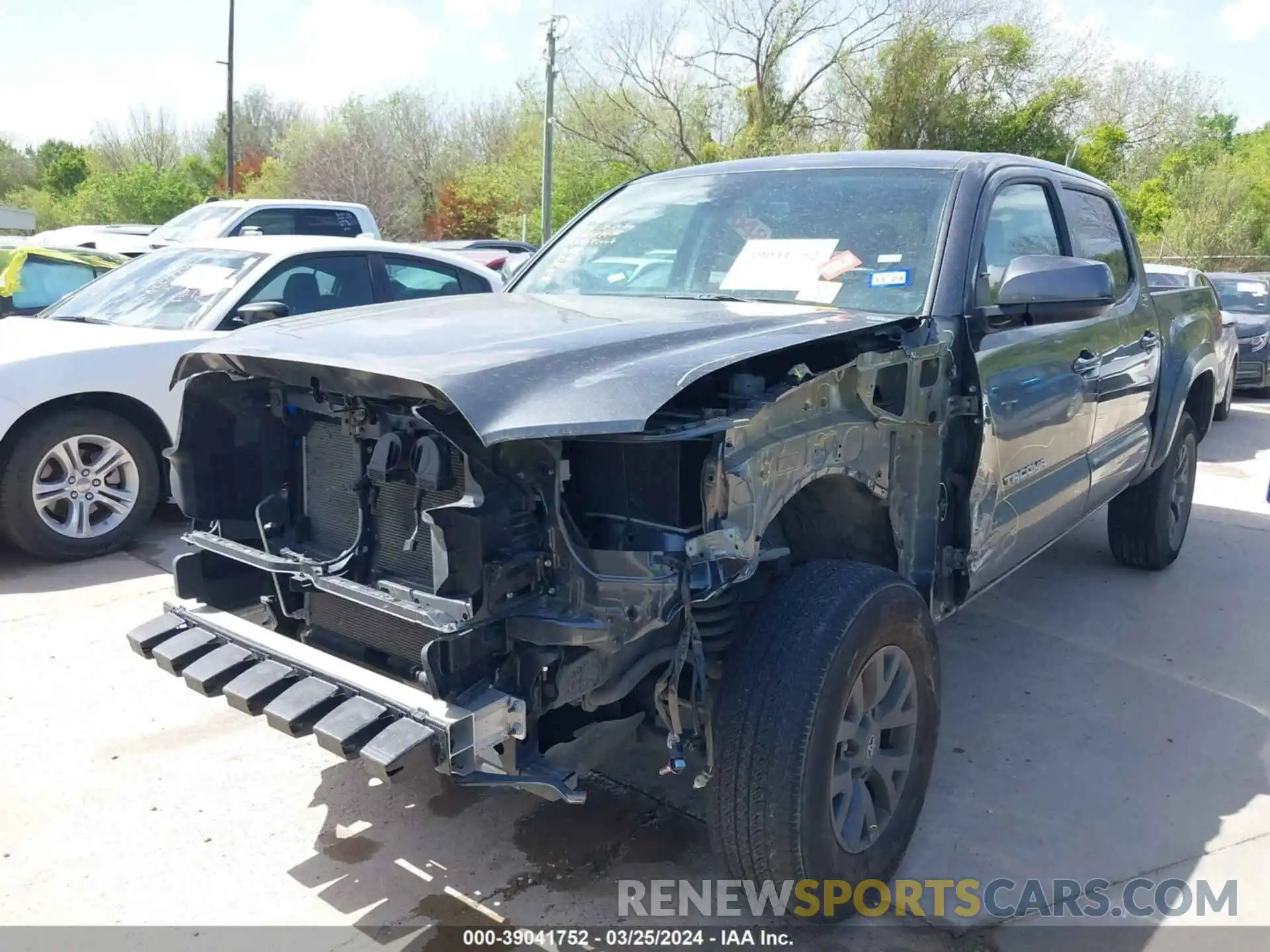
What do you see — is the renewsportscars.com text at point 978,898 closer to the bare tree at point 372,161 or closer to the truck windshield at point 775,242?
the truck windshield at point 775,242

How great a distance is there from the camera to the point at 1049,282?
319cm

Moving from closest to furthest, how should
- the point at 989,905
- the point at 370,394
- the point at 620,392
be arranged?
the point at 620,392 → the point at 370,394 → the point at 989,905

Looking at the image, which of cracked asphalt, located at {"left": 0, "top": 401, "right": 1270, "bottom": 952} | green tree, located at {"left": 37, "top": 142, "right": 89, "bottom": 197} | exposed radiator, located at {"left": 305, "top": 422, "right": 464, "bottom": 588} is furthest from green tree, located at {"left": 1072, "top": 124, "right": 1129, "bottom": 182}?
green tree, located at {"left": 37, "top": 142, "right": 89, "bottom": 197}

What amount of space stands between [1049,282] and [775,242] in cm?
88

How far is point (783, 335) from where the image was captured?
258 cm

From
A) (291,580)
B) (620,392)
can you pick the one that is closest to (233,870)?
(291,580)

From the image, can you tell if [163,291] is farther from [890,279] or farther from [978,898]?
[978,898]

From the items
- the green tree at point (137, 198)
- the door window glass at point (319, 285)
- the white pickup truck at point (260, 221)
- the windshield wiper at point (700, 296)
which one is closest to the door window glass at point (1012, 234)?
the windshield wiper at point (700, 296)

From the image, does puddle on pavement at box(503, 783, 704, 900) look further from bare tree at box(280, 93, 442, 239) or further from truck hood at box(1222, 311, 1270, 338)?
bare tree at box(280, 93, 442, 239)

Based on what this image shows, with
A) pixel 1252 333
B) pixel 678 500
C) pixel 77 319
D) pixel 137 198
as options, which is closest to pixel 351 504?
pixel 678 500

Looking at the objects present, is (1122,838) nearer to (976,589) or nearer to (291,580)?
(976,589)

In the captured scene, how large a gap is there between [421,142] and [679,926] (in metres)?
45.5

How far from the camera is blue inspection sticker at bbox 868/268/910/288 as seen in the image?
3.23 meters

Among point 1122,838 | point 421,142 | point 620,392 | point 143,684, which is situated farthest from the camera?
point 421,142
